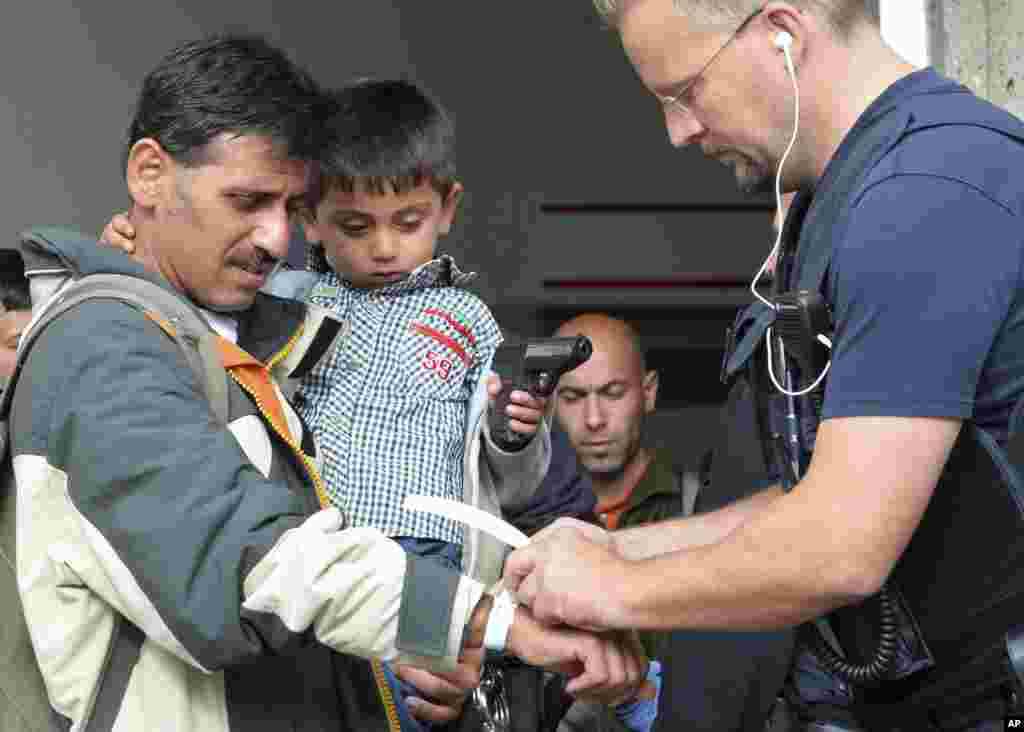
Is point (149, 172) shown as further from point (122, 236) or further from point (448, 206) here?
point (448, 206)

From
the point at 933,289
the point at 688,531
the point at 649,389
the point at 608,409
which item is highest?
the point at 933,289

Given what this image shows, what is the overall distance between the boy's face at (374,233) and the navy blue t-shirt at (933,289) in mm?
1174

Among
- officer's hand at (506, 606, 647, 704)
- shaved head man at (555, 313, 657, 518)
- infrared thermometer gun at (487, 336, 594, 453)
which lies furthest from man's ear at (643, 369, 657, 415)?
officer's hand at (506, 606, 647, 704)

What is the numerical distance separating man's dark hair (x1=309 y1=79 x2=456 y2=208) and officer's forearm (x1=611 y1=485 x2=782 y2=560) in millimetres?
839

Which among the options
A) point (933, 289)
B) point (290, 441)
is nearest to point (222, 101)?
point (290, 441)

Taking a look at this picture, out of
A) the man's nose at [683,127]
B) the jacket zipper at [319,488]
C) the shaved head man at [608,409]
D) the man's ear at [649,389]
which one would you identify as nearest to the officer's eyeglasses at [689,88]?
the man's nose at [683,127]

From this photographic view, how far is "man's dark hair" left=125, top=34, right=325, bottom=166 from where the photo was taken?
232 centimetres

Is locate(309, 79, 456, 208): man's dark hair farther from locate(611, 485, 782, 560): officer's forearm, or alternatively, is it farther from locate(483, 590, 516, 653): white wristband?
locate(483, 590, 516, 653): white wristband

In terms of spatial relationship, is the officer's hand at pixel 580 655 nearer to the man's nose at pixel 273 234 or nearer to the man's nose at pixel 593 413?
the man's nose at pixel 273 234

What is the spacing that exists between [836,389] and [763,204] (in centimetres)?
622

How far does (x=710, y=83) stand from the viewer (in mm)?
2201

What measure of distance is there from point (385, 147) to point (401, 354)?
419 mm

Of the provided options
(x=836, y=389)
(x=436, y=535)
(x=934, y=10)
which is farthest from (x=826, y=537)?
(x=934, y=10)

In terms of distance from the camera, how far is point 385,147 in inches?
115
